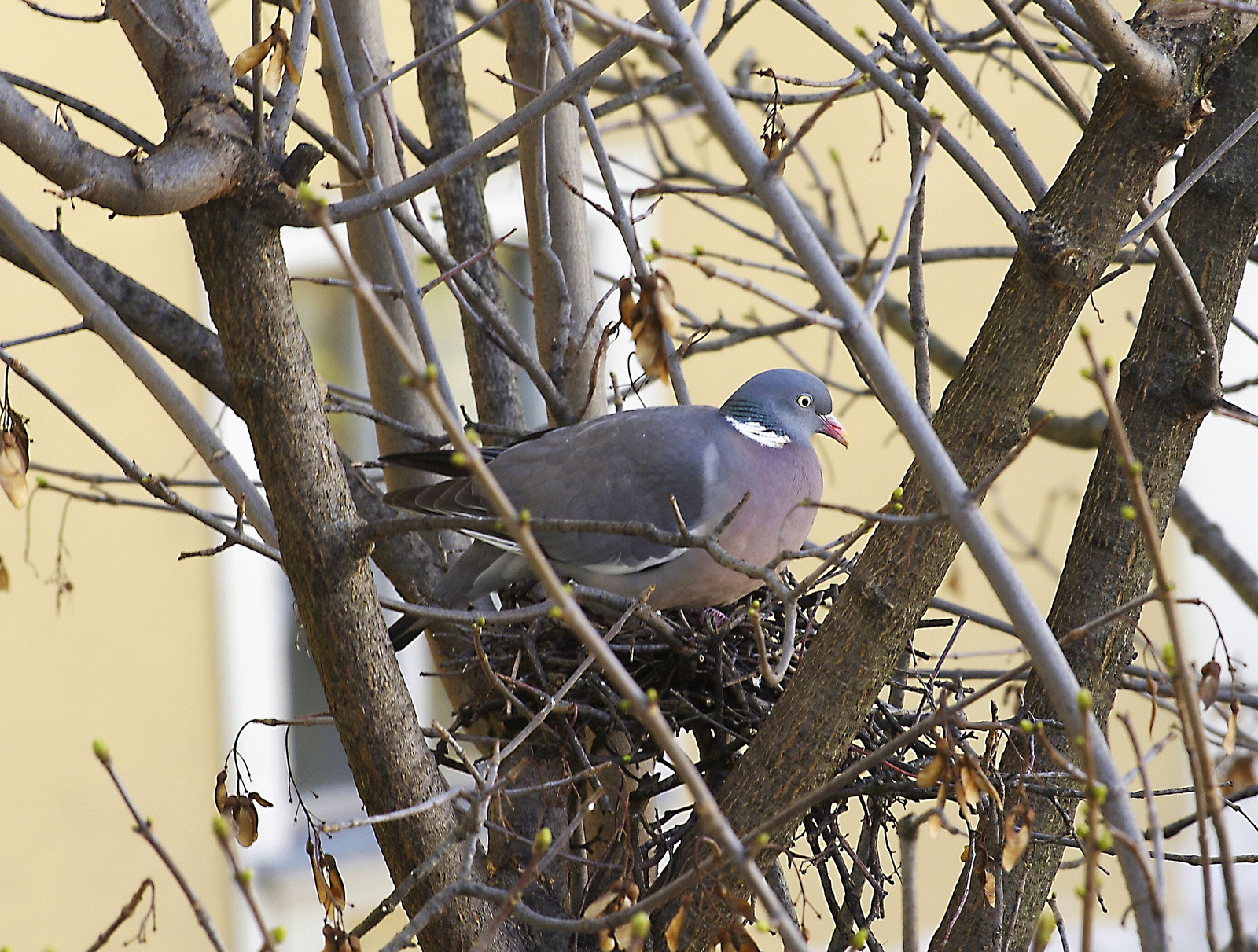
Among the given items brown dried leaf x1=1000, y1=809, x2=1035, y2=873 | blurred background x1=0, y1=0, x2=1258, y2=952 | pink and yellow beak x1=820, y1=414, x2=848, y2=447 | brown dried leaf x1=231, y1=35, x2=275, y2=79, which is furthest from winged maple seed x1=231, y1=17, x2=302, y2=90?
blurred background x1=0, y1=0, x2=1258, y2=952

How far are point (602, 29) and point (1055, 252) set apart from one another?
1.88 metres

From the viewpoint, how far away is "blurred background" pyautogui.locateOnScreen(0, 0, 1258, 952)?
384 centimetres

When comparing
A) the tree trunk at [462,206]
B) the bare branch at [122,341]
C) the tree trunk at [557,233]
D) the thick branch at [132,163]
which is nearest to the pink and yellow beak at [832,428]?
the tree trunk at [557,233]

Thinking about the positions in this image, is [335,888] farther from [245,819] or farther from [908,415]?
[908,415]

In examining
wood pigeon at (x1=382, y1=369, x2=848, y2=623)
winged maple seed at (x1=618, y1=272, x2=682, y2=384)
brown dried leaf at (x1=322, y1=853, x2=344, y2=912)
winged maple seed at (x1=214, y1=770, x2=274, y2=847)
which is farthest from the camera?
wood pigeon at (x1=382, y1=369, x2=848, y2=623)

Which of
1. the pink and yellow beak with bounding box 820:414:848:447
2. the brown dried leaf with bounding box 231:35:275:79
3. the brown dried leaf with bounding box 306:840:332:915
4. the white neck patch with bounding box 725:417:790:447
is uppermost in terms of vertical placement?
the pink and yellow beak with bounding box 820:414:848:447

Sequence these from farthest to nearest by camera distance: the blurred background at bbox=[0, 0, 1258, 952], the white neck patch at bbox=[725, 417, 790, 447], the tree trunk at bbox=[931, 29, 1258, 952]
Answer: the blurred background at bbox=[0, 0, 1258, 952] → the white neck patch at bbox=[725, 417, 790, 447] → the tree trunk at bbox=[931, 29, 1258, 952]

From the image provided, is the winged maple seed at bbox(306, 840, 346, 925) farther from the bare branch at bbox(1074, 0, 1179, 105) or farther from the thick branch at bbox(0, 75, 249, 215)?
the bare branch at bbox(1074, 0, 1179, 105)

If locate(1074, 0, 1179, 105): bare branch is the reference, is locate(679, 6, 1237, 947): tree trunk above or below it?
below

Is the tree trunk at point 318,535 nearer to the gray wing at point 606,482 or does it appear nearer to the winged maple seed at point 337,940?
the winged maple seed at point 337,940

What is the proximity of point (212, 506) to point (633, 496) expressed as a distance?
7.52ft

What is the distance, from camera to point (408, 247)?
2.13 m

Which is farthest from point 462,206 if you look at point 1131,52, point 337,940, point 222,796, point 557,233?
point 337,940

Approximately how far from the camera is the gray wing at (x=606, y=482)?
6.52ft
